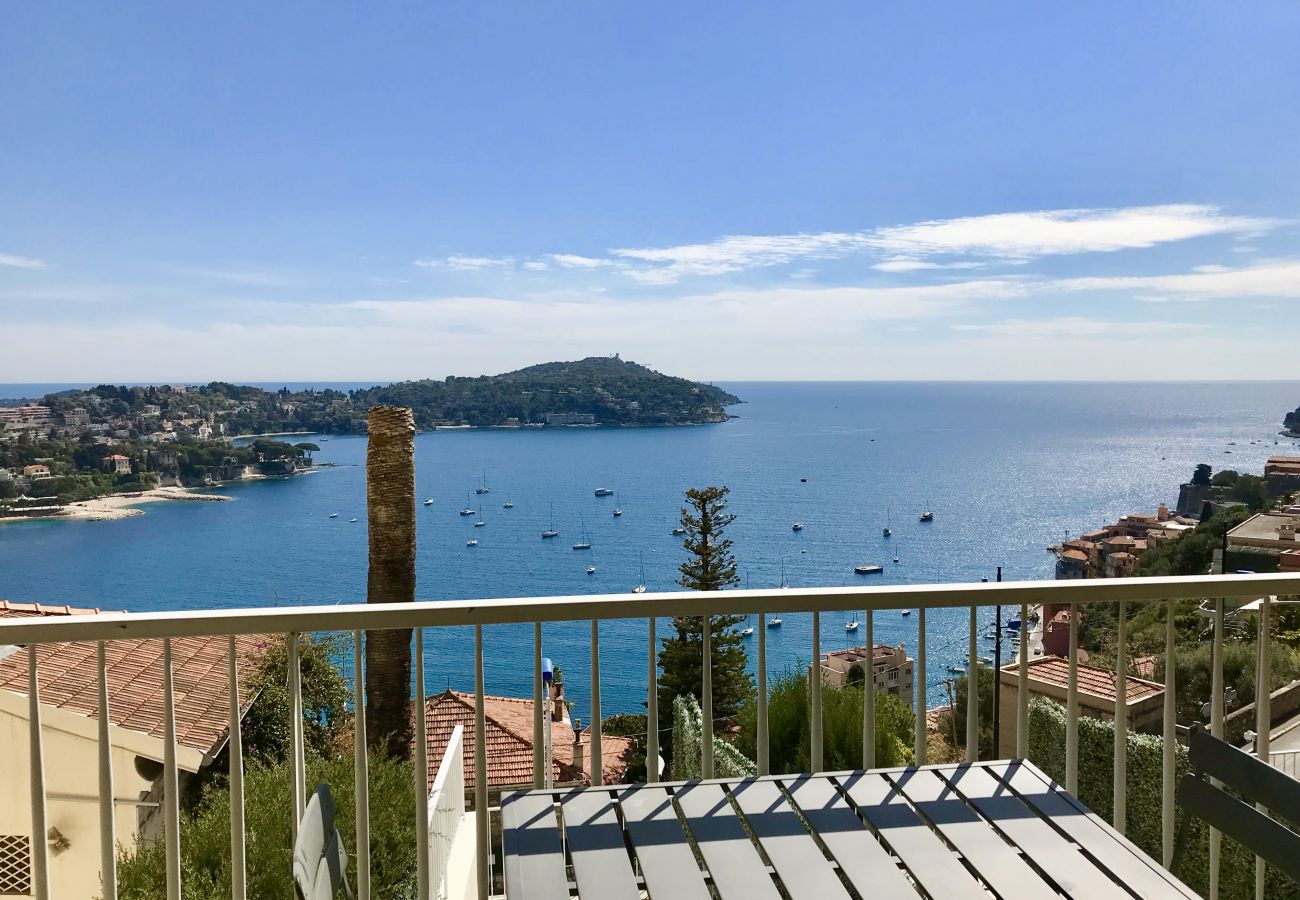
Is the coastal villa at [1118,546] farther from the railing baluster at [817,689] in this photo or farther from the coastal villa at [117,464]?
the coastal villa at [117,464]

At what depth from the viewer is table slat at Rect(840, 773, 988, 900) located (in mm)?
1175

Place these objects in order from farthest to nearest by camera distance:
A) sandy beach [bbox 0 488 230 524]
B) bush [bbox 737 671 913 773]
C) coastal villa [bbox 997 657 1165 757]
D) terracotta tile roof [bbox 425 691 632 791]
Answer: sandy beach [bbox 0 488 230 524], terracotta tile roof [bbox 425 691 632 791], coastal villa [bbox 997 657 1165 757], bush [bbox 737 671 913 773]

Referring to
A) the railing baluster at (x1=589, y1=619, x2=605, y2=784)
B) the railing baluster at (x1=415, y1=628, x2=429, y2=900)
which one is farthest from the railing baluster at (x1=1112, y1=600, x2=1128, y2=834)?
the railing baluster at (x1=415, y1=628, x2=429, y2=900)

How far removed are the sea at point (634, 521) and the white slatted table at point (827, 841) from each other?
24327 mm

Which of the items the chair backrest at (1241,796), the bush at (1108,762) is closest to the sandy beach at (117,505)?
the bush at (1108,762)

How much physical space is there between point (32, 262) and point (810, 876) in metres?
66.4

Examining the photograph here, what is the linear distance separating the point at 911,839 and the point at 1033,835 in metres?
0.19

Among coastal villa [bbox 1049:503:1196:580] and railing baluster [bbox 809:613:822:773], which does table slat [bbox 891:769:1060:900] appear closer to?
railing baluster [bbox 809:613:822:773]

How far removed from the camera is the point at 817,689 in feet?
6.29

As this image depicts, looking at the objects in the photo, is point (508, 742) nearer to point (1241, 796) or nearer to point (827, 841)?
point (827, 841)

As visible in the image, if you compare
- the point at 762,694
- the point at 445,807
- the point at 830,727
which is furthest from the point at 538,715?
the point at 830,727

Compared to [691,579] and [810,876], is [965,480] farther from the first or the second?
[810,876]

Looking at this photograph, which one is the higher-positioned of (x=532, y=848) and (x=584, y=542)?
(x=532, y=848)

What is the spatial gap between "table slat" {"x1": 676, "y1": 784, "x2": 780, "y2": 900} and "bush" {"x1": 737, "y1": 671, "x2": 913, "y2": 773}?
2.10m
